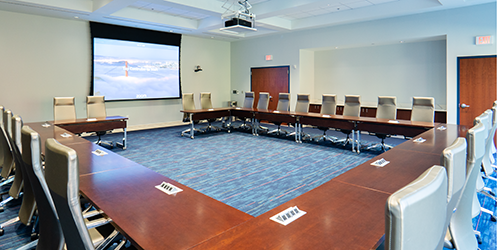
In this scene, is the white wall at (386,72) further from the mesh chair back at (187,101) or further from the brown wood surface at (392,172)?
the brown wood surface at (392,172)

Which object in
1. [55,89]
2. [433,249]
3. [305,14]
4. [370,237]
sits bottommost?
[370,237]

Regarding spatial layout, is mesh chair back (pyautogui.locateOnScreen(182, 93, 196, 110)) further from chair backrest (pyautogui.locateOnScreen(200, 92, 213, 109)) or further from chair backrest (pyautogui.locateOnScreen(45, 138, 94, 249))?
chair backrest (pyautogui.locateOnScreen(45, 138, 94, 249))

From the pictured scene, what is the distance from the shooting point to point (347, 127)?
6.42 m

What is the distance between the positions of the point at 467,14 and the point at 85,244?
26.3ft

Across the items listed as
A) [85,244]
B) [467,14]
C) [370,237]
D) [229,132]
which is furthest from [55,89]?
[467,14]

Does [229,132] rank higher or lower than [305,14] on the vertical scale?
lower

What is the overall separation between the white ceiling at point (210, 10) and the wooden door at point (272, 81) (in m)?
1.46

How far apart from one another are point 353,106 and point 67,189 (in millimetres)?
6814

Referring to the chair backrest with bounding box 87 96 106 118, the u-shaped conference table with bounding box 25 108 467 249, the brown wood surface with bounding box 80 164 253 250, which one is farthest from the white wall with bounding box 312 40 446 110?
the brown wood surface with bounding box 80 164 253 250

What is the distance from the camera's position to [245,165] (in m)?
5.35

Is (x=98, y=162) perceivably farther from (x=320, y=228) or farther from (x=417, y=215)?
(x=417, y=215)

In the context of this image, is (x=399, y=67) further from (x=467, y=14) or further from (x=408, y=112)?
(x=467, y=14)

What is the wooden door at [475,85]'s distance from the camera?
6.48 m

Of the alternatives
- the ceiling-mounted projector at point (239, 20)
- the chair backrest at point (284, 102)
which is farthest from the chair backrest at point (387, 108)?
the ceiling-mounted projector at point (239, 20)
